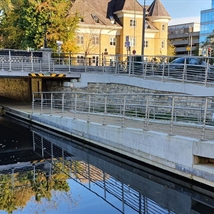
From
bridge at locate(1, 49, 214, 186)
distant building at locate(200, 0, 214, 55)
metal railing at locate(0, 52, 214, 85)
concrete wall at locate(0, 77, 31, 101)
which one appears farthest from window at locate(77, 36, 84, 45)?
distant building at locate(200, 0, 214, 55)

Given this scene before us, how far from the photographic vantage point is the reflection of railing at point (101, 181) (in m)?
7.74

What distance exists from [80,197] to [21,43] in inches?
1119

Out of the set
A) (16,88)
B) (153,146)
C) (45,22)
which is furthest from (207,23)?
(153,146)

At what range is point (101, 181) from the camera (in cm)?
941

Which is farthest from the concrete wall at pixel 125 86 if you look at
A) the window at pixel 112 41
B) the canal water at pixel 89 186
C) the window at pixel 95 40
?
the window at pixel 112 41

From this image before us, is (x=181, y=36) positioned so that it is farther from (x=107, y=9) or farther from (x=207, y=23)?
(x=107, y=9)

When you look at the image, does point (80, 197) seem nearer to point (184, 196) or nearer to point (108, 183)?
point (108, 183)

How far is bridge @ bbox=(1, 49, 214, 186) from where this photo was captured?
8.48m

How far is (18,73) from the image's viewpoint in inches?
782

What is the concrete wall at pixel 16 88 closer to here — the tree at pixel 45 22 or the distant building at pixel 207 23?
the tree at pixel 45 22

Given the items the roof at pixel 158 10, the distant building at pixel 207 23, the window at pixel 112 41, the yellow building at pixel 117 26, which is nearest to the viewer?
the yellow building at pixel 117 26

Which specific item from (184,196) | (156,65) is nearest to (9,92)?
(156,65)

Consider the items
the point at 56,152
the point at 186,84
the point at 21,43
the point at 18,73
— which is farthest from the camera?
the point at 21,43

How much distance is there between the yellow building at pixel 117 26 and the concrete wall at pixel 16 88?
62.8ft
